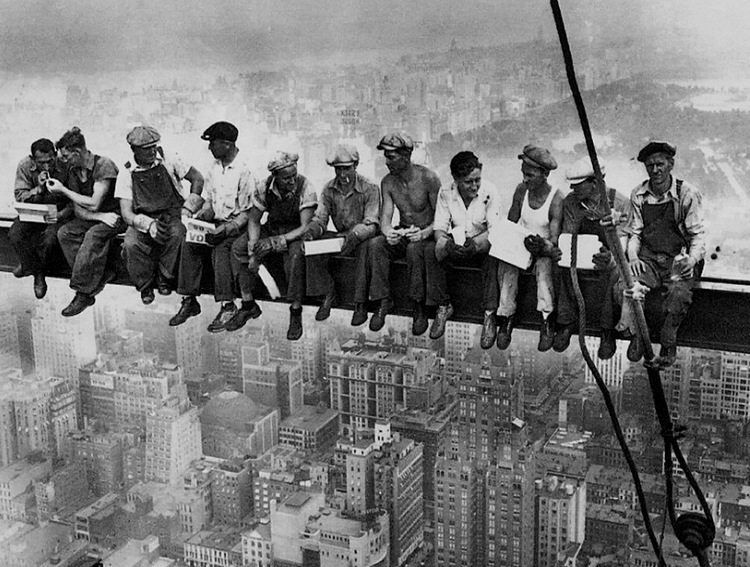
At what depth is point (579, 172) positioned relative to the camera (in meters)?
6.79

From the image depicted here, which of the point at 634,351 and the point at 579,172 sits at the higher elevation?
the point at 579,172

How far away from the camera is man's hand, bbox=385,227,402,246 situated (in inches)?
298

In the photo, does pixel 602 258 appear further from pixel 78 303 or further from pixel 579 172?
pixel 78 303

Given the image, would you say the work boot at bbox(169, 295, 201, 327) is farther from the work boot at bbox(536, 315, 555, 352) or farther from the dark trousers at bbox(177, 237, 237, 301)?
the work boot at bbox(536, 315, 555, 352)

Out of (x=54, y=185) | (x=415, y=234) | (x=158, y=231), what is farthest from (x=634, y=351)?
(x=54, y=185)


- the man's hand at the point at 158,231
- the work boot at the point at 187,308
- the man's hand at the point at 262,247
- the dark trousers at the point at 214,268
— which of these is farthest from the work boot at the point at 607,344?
the man's hand at the point at 158,231

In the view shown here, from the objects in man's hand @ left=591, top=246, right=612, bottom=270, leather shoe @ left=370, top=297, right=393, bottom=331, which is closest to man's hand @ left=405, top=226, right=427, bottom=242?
leather shoe @ left=370, top=297, right=393, bottom=331

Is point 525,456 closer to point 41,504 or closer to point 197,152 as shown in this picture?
point 197,152

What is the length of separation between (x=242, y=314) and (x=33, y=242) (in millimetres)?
2394

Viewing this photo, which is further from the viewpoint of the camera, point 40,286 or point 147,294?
point 40,286

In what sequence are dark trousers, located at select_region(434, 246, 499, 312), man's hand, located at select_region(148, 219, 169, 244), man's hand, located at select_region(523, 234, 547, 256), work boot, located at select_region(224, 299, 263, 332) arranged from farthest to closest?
man's hand, located at select_region(148, 219, 169, 244) < work boot, located at select_region(224, 299, 263, 332) < dark trousers, located at select_region(434, 246, 499, 312) < man's hand, located at select_region(523, 234, 547, 256)

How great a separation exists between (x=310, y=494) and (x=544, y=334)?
8786mm

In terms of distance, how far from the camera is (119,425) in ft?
58.0

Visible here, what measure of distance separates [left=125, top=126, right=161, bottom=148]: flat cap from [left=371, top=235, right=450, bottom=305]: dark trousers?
217cm
